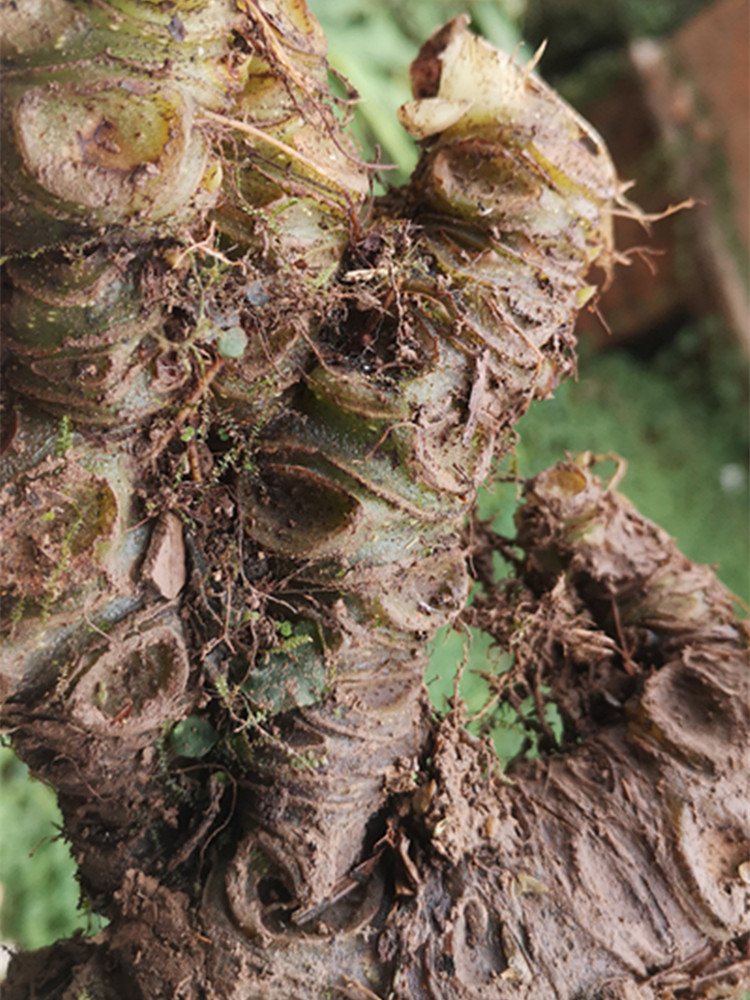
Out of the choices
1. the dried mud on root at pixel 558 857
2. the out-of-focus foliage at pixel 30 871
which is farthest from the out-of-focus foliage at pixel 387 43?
the out-of-focus foliage at pixel 30 871

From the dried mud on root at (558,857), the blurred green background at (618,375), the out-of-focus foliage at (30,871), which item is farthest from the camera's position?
the blurred green background at (618,375)

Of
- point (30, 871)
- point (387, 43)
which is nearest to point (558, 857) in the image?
point (30, 871)

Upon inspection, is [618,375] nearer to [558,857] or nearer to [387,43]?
[387,43]

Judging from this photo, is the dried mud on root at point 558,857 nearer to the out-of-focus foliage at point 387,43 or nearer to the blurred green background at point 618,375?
the blurred green background at point 618,375

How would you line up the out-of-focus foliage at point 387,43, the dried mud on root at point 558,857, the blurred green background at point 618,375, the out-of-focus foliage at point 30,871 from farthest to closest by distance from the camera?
the blurred green background at point 618,375, the out-of-focus foliage at point 387,43, the out-of-focus foliage at point 30,871, the dried mud on root at point 558,857

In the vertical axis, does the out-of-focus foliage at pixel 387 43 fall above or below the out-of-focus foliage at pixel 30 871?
above

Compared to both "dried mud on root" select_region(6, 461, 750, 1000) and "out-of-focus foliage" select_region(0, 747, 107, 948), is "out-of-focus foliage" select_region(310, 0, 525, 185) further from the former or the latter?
"out-of-focus foliage" select_region(0, 747, 107, 948)

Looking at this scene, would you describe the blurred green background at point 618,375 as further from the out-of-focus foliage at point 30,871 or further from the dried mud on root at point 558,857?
the dried mud on root at point 558,857

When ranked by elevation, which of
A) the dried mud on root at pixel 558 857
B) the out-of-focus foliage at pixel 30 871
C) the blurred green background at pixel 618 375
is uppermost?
the blurred green background at pixel 618 375

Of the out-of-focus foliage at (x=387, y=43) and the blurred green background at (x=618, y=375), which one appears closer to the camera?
the out-of-focus foliage at (x=387, y=43)

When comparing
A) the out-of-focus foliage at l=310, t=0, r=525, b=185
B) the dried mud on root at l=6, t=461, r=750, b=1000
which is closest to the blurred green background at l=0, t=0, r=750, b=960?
the out-of-focus foliage at l=310, t=0, r=525, b=185
